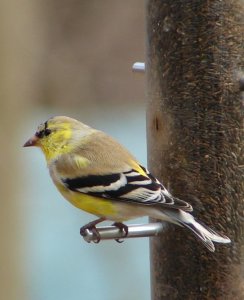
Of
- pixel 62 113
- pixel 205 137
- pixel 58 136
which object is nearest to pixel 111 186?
pixel 205 137

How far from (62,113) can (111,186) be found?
5356mm

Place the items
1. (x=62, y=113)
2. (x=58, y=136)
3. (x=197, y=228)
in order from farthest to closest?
(x=62, y=113) → (x=58, y=136) → (x=197, y=228)

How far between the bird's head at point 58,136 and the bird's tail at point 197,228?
3.29 ft

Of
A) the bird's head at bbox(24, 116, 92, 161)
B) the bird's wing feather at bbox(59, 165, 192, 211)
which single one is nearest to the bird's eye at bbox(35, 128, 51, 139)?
the bird's head at bbox(24, 116, 92, 161)

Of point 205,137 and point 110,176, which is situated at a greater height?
point 205,137

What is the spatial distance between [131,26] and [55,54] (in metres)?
0.73

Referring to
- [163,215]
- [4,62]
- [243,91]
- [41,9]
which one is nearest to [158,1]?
[243,91]

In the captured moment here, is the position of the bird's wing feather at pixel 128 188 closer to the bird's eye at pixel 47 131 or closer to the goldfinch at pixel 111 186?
the goldfinch at pixel 111 186

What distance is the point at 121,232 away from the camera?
5.70m

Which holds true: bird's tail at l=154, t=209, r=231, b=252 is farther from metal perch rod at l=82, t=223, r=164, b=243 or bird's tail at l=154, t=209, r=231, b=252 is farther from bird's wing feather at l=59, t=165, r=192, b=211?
metal perch rod at l=82, t=223, r=164, b=243

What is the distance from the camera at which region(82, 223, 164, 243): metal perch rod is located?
18.4 feet

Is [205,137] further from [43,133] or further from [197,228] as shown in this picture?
[43,133]

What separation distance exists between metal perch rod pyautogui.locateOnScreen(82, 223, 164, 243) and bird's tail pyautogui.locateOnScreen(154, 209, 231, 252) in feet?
0.72

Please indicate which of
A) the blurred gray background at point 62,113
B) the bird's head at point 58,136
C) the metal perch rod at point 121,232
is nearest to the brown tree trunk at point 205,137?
the metal perch rod at point 121,232
